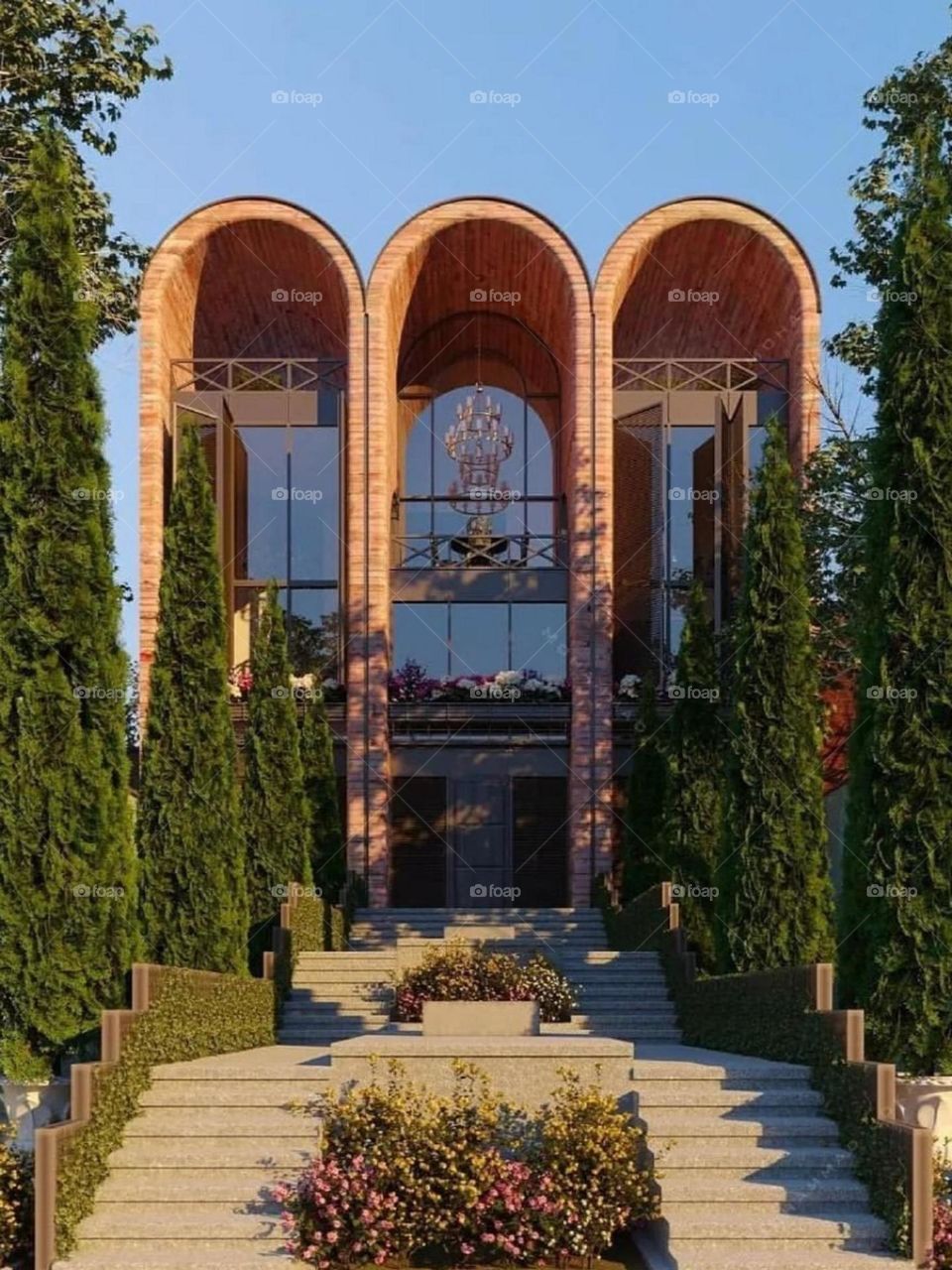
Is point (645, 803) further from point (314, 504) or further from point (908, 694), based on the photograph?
point (908, 694)

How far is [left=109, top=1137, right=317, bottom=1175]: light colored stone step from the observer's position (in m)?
10.1

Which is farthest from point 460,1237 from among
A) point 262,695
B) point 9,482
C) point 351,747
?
point 351,747

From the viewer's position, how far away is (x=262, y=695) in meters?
20.6

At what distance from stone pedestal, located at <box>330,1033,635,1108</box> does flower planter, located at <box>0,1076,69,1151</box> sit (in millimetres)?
Result: 2301

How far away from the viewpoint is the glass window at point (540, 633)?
2627cm

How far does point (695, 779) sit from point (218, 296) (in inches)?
504

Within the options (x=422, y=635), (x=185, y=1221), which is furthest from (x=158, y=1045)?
(x=422, y=635)

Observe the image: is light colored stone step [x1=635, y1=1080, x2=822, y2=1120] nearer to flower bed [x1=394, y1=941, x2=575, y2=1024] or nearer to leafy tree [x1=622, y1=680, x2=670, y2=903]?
flower bed [x1=394, y1=941, x2=575, y2=1024]

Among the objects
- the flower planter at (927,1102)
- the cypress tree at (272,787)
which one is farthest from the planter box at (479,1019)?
the cypress tree at (272,787)

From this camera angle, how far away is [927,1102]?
437 inches

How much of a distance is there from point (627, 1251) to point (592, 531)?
48.5 feet

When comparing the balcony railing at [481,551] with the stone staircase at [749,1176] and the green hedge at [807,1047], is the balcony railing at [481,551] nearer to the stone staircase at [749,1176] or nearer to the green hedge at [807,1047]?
the green hedge at [807,1047]

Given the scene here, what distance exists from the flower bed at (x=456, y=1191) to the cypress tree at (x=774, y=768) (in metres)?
5.49

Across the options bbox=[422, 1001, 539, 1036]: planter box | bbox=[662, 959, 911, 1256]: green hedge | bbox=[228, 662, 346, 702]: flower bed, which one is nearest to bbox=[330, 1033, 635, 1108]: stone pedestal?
bbox=[662, 959, 911, 1256]: green hedge
